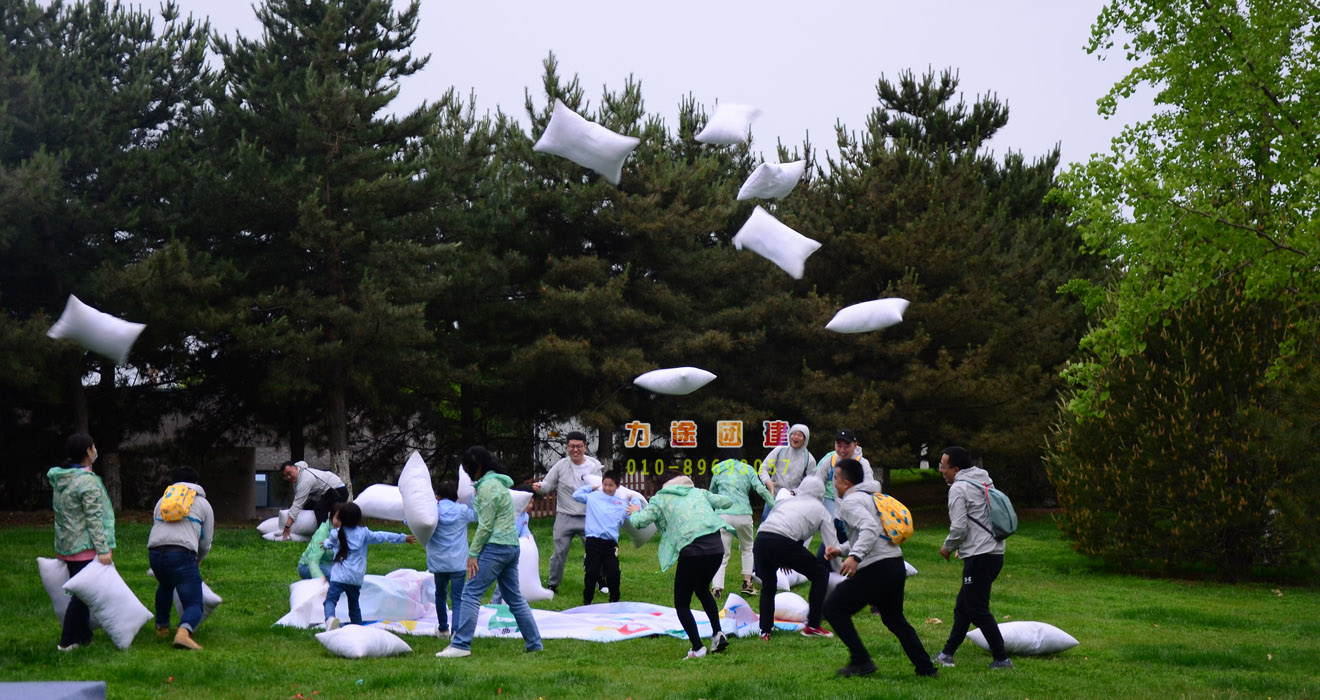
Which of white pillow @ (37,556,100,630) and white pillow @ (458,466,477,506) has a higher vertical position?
white pillow @ (458,466,477,506)

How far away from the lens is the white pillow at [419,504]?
9.32 meters

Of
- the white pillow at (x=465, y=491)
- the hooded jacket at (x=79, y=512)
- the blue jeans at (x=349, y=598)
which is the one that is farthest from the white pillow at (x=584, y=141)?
the hooded jacket at (x=79, y=512)

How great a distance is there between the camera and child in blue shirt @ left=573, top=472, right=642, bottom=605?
1106 cm

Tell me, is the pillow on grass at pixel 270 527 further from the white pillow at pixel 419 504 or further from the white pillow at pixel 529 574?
the white pillow at pixel 419 504

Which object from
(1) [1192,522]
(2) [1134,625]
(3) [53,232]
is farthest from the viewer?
(3) [53,232]

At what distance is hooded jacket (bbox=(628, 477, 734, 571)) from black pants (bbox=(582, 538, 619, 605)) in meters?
2.24

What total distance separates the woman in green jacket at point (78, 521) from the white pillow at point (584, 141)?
471 cm

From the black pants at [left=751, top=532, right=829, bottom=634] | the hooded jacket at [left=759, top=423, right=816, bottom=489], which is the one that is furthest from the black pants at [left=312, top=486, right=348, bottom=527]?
the black pants at [left=751, top=532, right=829, bottom=634]

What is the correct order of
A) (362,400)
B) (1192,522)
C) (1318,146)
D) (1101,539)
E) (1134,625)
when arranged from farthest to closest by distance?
1. (362,400)
2. (1101,539)
3. (1192,522)
4. (1318,146)
5. (1134,625)

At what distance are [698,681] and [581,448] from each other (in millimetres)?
4280

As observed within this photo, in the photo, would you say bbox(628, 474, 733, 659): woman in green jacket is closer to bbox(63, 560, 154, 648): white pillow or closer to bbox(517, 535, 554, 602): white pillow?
bbox(517, 535, 554, 602): white pillow

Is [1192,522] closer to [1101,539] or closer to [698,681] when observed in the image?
[1101,539]

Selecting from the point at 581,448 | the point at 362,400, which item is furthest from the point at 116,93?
the point at 581,448

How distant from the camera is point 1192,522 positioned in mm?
16516
